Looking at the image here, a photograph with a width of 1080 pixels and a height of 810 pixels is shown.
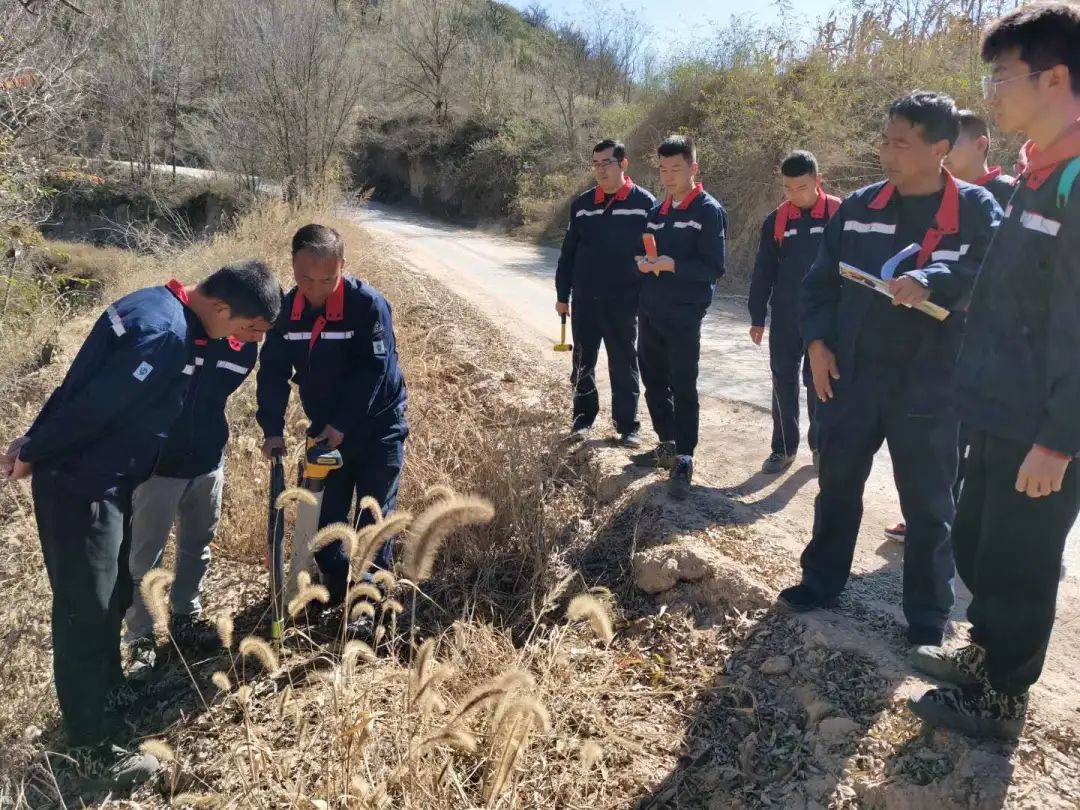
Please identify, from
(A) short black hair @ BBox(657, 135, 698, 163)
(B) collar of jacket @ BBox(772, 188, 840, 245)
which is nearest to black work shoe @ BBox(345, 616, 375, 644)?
(A) short black hair @ BBox(657, 135, 698, 163)

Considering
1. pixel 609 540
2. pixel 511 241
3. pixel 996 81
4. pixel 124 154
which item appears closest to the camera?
pixel 996 81

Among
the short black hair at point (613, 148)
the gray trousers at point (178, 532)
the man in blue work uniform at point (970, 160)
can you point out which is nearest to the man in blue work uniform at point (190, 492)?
the gray trousers at point (178, 532)

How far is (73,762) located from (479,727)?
1543 mm

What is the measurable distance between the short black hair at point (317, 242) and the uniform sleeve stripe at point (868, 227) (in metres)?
2.22

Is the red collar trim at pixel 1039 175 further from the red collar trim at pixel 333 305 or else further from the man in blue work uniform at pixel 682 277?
the red collar trim at pixel 333 305

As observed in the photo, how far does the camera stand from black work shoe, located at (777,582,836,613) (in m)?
3.31

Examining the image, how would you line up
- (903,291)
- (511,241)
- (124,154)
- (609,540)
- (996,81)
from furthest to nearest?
1. (124,154)
2. (511,241)
3. (609,540)
4. (903,291)
5. (996,81)

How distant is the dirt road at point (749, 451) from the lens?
3414 mm

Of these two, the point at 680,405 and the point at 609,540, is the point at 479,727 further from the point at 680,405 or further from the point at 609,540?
the point at 680,405

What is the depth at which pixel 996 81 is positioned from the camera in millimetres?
2330

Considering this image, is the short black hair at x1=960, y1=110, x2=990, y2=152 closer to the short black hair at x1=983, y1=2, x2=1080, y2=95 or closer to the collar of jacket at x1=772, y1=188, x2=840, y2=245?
the collar of jacket at x1=772, y1=188, x2=840, y2=245

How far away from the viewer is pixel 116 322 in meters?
2.75

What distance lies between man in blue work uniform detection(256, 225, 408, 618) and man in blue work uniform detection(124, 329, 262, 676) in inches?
9.2

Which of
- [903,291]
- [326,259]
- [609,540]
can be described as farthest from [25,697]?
[903,291]
